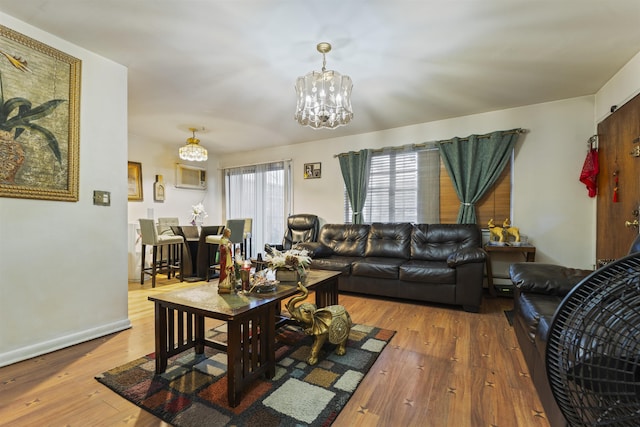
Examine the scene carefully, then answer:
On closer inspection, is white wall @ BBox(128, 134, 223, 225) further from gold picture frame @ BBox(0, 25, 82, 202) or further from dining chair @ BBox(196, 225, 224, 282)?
gold picture frame @ BBox(0, 25, 82, 202)

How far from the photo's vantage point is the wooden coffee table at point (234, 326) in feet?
4.62

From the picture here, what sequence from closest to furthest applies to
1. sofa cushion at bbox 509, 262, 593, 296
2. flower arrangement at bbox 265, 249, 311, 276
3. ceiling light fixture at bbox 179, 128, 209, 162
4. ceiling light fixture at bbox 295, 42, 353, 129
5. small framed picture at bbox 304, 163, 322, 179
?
1. sofa cushion at bbox 509, 262, 593, 296
2. flower arrangement at bbox 265, 249, 311, 276
3. ceiling light fixture at bbox 295, 42, 353, 129
4. ceiling light fixture at bbox 179, 128, 209, 162
5. small framed picture at bbox 304, 163, 322, 179

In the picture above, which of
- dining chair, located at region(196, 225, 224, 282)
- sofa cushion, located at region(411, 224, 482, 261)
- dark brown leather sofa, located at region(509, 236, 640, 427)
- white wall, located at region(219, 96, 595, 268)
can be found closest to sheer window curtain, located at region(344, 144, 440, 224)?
sofa cushion, located at region(411, 224, 482, 261)

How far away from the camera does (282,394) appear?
1502 millimetres

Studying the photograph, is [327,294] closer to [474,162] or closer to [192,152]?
[474,162]

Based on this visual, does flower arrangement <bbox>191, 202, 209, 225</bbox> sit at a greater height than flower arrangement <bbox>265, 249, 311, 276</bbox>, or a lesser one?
greater

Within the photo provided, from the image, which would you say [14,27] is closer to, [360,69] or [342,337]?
[360,69]

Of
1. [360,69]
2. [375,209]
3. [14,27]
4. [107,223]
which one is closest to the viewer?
[14,27]

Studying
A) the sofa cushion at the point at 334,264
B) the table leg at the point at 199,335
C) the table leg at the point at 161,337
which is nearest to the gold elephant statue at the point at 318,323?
the table leg at the point at 199,335

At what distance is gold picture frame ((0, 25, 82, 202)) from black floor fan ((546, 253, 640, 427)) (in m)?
2.94

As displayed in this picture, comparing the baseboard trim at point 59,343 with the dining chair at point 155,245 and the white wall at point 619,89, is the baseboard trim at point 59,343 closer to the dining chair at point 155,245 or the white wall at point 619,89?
the dining chair at point 155,245

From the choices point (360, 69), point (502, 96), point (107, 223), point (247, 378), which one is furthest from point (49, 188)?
point (502, 96)

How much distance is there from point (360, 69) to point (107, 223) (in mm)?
2600

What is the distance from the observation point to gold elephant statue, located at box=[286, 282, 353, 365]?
72.1 inches
